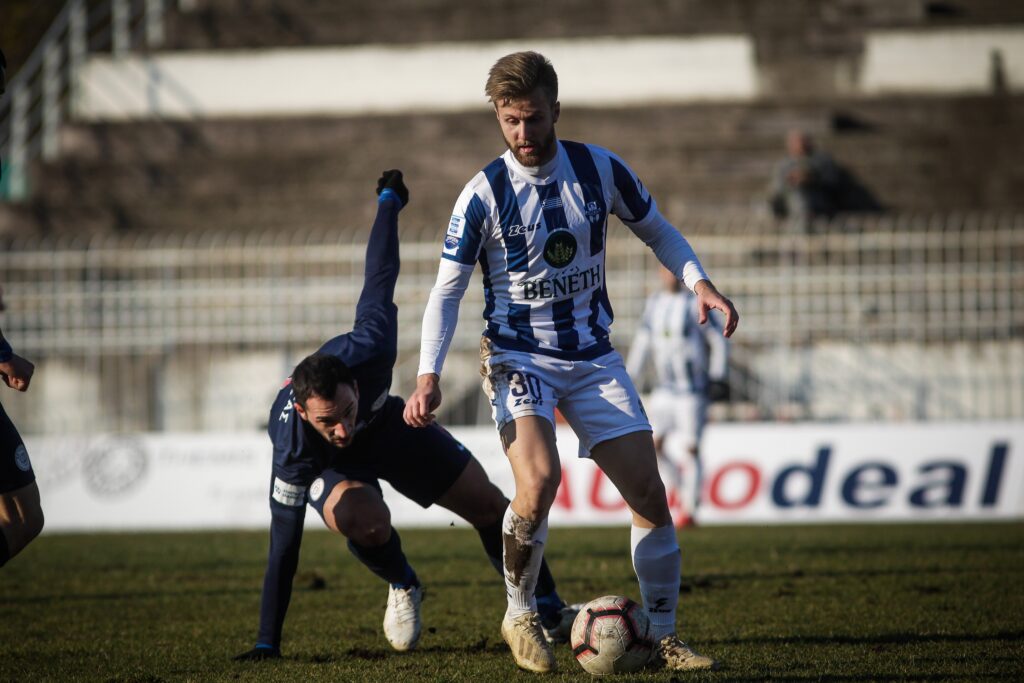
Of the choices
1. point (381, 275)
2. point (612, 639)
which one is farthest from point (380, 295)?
point (612, 639)

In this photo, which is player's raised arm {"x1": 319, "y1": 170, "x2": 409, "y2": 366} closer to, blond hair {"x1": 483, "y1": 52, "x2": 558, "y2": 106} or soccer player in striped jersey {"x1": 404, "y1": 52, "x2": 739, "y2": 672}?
soccer player in striped jersey {"x1": 404, "y1": 52, "x2": 739, "y2": 672}

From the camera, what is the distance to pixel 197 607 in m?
8.38

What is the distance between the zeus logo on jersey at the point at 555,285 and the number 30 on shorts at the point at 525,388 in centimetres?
35

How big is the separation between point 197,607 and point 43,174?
15.1 metres

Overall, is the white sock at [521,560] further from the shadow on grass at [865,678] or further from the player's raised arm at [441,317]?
the shadow on grass at [865,678]

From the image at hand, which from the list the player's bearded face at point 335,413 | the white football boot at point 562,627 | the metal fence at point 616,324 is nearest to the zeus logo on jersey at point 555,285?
the player's bearded face at point 335,413

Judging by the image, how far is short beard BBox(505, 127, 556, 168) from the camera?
5672mm

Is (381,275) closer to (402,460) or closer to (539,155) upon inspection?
(402,460)

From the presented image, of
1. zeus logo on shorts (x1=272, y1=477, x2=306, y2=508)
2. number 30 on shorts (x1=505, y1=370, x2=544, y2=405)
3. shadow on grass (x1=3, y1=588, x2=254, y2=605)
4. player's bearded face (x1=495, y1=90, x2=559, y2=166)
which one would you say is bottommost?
shadow on grass (x1=3, y1=588, x2=254, y2=605)

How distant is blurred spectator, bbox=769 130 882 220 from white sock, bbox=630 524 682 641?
39.3 feet

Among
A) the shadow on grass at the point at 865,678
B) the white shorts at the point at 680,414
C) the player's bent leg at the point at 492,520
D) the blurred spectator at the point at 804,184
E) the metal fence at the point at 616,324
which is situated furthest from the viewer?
the blurred spectator at the point at 804,184

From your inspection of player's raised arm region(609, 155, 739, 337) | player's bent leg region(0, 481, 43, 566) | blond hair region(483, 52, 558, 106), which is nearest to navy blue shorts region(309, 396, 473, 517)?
player's bent leg region(0, 481, 43, 566)

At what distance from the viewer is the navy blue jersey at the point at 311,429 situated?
6.39 m

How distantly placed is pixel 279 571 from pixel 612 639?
171cm
